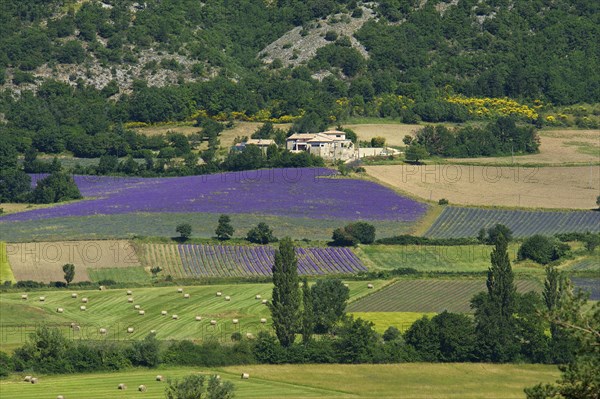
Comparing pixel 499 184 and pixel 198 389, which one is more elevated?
pixel 499 184

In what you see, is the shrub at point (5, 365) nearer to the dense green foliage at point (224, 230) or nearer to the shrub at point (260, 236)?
the shrub at point (260, 236)

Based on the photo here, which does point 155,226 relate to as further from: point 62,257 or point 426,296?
point 426,296

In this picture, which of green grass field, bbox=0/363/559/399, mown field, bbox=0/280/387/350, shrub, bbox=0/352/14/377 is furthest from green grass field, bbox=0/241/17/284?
green grass field, bbox=0/363/559/399

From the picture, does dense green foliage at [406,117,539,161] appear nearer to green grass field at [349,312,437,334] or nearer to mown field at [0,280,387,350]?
mown field at [0,280,387,350]

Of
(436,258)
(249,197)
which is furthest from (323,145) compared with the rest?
(436,258)

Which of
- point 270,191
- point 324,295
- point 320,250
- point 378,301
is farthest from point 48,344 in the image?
point 270,191

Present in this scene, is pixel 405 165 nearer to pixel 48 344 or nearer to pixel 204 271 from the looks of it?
pixel 204 271
